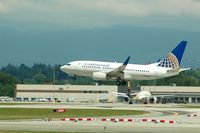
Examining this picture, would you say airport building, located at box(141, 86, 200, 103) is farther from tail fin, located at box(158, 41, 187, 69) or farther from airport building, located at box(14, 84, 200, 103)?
tail fin, located at box(158, 41, 187, 69)

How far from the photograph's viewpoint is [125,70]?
422ft

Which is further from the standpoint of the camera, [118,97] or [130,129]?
[118,97]

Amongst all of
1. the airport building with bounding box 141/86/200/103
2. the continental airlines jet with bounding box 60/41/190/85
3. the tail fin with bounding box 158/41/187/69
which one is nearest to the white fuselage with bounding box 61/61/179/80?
the continental airlines jet with bounding box 60/41/190/85

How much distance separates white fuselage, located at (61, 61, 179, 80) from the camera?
12581cm

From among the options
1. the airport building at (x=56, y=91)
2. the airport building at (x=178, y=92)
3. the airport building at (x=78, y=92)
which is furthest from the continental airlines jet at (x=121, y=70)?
the airport building at (x=178, y=92)

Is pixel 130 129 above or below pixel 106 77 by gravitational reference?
below

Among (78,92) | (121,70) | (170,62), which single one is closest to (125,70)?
(121,70)

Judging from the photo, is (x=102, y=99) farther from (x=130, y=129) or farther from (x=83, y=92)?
(x=130, y=129)

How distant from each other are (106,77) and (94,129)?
8121 cm

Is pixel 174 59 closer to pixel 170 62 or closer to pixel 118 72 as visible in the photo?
pixel 170 62

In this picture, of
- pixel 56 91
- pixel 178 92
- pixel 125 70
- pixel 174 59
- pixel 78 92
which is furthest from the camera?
pixel 178 92

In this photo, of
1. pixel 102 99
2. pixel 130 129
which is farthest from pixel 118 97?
pixel 130 129

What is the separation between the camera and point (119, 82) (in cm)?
13125

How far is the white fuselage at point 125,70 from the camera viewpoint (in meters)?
126
